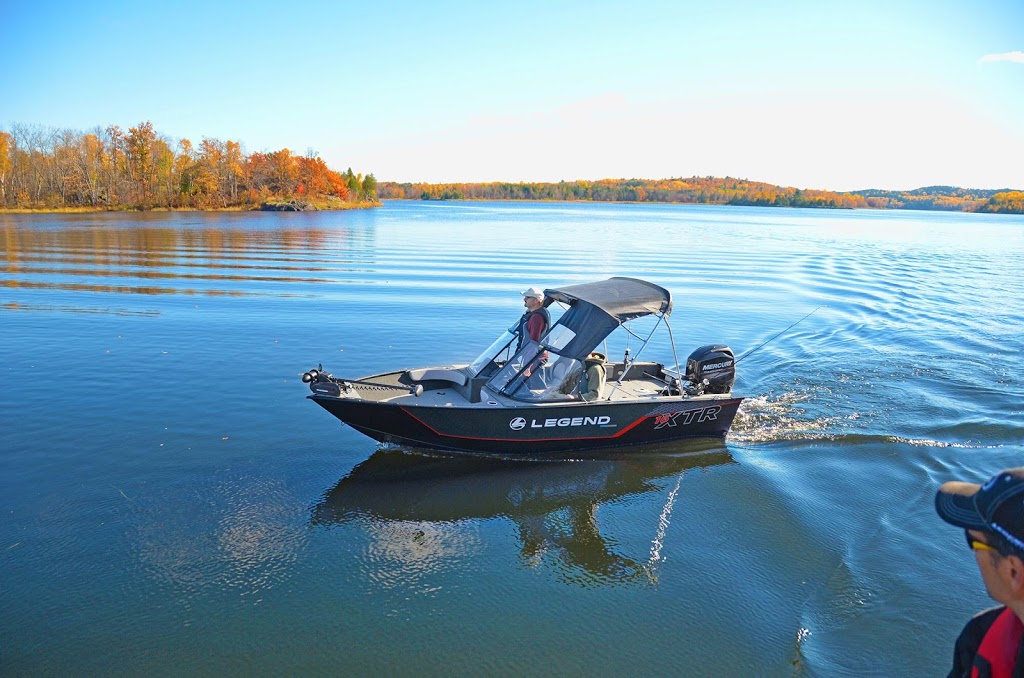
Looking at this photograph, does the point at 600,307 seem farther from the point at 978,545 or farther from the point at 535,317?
the point at 978,545

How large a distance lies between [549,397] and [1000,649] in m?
8.37

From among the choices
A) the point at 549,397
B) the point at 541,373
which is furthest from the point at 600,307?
the point at 549,397

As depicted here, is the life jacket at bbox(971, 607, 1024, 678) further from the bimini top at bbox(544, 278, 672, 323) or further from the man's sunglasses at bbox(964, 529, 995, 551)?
the bimini top at bbox(544, 278, 672, 323)

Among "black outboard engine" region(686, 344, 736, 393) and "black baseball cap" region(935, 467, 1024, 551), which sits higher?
"black baseball cap" region(935, 467, 1024, 551)

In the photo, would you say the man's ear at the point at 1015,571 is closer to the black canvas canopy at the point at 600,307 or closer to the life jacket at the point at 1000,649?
the life jacket at the point at 1000,649

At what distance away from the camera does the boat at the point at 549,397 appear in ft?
33.0

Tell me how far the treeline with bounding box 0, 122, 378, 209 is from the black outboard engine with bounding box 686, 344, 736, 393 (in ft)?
300

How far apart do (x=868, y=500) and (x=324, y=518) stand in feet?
24.4

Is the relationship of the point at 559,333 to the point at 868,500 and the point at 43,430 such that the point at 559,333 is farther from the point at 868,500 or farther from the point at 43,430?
the point at 43,430

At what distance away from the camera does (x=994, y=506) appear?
2168mm

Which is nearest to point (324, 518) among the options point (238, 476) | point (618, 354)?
point (238, 476)

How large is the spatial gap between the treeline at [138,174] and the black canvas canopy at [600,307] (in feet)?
295

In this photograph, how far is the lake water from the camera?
6.34 meters

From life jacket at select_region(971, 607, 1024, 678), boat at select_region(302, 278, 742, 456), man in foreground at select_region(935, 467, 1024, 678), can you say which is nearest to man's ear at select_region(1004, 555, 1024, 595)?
man in foreground at select_region(935, 467, 1024, 678)
